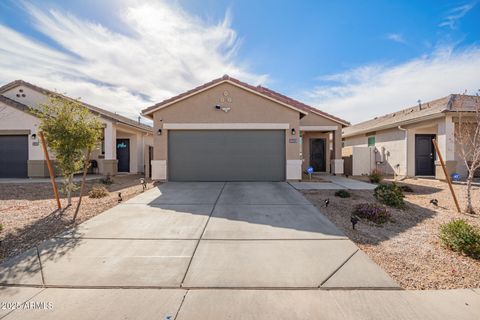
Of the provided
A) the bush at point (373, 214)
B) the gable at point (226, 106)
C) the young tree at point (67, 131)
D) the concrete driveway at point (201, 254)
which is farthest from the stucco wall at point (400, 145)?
the young tree at point (67, 131)

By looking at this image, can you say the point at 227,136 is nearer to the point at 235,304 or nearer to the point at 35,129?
the point at 235,304

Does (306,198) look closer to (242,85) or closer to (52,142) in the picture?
(242,85)

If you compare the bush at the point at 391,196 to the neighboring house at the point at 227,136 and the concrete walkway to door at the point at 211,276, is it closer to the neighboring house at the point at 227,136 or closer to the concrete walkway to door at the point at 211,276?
the concrete walkway to door at the point at 211,276

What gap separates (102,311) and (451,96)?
700 inches

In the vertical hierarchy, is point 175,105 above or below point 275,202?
above

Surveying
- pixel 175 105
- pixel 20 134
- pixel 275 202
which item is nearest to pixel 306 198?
pixel 275 202

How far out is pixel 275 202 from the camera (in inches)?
291

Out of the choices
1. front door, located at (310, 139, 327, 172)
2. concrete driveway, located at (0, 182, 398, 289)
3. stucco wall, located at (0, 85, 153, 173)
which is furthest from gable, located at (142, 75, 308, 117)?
concrete driveway, located at (0, 182, 398, 289)

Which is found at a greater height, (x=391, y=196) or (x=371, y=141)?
(x=371, y=141)

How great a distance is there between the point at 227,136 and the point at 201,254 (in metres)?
8.16

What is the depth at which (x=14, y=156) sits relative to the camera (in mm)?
13414

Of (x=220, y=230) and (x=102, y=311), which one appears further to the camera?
(x=220, y=230)

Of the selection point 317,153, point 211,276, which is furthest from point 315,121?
point 211,276

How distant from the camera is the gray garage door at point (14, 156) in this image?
527 inches
